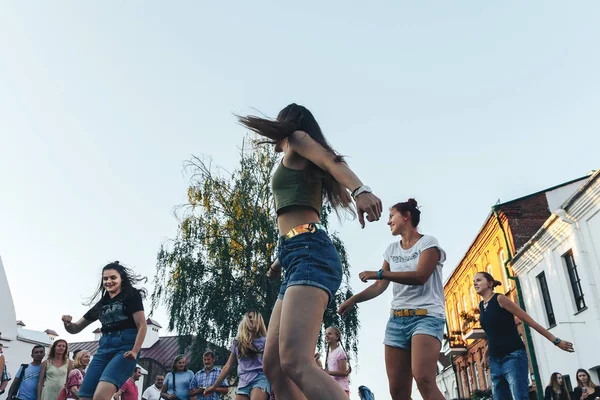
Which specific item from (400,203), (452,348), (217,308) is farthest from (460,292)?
(400,203)

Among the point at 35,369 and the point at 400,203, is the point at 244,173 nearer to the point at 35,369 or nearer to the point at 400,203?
the point at 35,369

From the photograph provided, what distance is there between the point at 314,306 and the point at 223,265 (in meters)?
18.9

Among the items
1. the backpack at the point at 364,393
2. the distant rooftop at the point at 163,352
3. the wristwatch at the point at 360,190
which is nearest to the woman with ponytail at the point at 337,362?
the backpack at the point at 364,393

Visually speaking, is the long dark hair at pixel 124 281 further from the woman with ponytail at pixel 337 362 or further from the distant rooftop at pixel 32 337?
the distant rooftop at pixel 32 337

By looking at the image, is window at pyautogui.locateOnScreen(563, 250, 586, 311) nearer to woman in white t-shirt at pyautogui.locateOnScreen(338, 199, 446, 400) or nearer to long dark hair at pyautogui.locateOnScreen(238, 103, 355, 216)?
woman in white t-shirt at pyautogui.locateOnScreen(338, 199, 446, 400)

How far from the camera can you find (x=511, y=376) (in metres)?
5.14

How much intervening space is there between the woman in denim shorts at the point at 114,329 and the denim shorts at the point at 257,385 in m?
1.92

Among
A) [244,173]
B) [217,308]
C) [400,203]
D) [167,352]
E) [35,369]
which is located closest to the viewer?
[400,203]

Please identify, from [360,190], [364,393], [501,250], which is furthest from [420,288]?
[501,250]

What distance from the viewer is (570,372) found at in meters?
17.9

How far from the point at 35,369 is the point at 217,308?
1140 centimetres

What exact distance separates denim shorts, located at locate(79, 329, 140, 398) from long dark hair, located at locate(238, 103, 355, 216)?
288 centimetres

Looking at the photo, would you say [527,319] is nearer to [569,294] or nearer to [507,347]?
[507,347]

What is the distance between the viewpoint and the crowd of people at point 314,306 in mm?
2443
